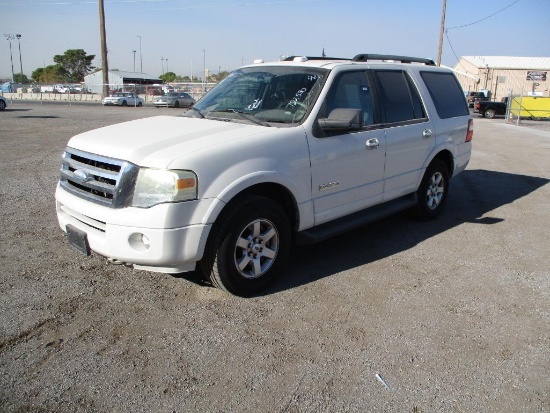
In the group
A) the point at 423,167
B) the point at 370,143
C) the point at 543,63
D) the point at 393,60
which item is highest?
the point at 543,63

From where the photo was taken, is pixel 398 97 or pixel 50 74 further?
pixel 50 74

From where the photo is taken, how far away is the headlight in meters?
3.17

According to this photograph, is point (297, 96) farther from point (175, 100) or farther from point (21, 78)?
point (21, 78)

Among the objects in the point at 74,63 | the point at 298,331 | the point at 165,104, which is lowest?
the point at 298,331

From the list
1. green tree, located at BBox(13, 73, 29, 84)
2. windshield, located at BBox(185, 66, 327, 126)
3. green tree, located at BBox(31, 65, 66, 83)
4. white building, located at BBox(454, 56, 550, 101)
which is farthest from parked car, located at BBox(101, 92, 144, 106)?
green tree, located at BBox(13, 73, 29, 84)

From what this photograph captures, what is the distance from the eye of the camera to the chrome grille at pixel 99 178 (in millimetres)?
3266

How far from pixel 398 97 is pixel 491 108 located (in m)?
27.8

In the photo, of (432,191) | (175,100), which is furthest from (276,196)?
(175,100)

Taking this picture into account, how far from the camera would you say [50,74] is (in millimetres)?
99438

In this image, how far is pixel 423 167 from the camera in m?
5.53

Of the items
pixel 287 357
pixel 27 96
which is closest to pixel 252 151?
pixel 287 357

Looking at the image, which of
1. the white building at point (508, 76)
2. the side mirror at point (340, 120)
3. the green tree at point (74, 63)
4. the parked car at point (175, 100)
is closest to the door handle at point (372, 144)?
the side mirror at point (340, 120)

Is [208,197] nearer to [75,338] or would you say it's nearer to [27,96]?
[75,338]

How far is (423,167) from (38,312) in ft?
14.3
